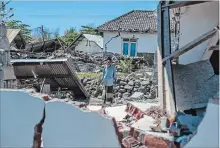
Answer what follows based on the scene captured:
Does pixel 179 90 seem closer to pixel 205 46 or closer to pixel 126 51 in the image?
pixel 205 46

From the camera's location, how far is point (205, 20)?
7.77m

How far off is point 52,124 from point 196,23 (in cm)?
424

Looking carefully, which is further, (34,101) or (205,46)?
(205,46)

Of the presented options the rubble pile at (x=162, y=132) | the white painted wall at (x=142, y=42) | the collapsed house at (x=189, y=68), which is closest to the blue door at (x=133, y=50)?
the white painted wall at (x=142, y=42)

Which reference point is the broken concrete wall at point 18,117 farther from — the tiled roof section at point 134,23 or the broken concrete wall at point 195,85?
the tiled roof section at point 134,23

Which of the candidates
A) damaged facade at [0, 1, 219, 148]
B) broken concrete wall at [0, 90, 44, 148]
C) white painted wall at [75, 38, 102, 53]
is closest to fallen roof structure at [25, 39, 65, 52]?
white painted wall at [75, 38, 102, 53]

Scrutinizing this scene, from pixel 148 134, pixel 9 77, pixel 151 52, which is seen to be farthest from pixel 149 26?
pixel 148 134

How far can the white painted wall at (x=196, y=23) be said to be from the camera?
7574mm

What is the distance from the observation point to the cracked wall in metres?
4.95

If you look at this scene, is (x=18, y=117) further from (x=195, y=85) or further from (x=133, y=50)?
(x=133, y=50)

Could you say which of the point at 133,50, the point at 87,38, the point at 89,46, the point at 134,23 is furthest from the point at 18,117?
the point at 89,46

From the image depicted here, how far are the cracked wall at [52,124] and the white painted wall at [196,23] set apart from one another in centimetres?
344

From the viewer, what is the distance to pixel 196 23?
805 cm

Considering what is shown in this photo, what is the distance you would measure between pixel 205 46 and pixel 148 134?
2.78 m
